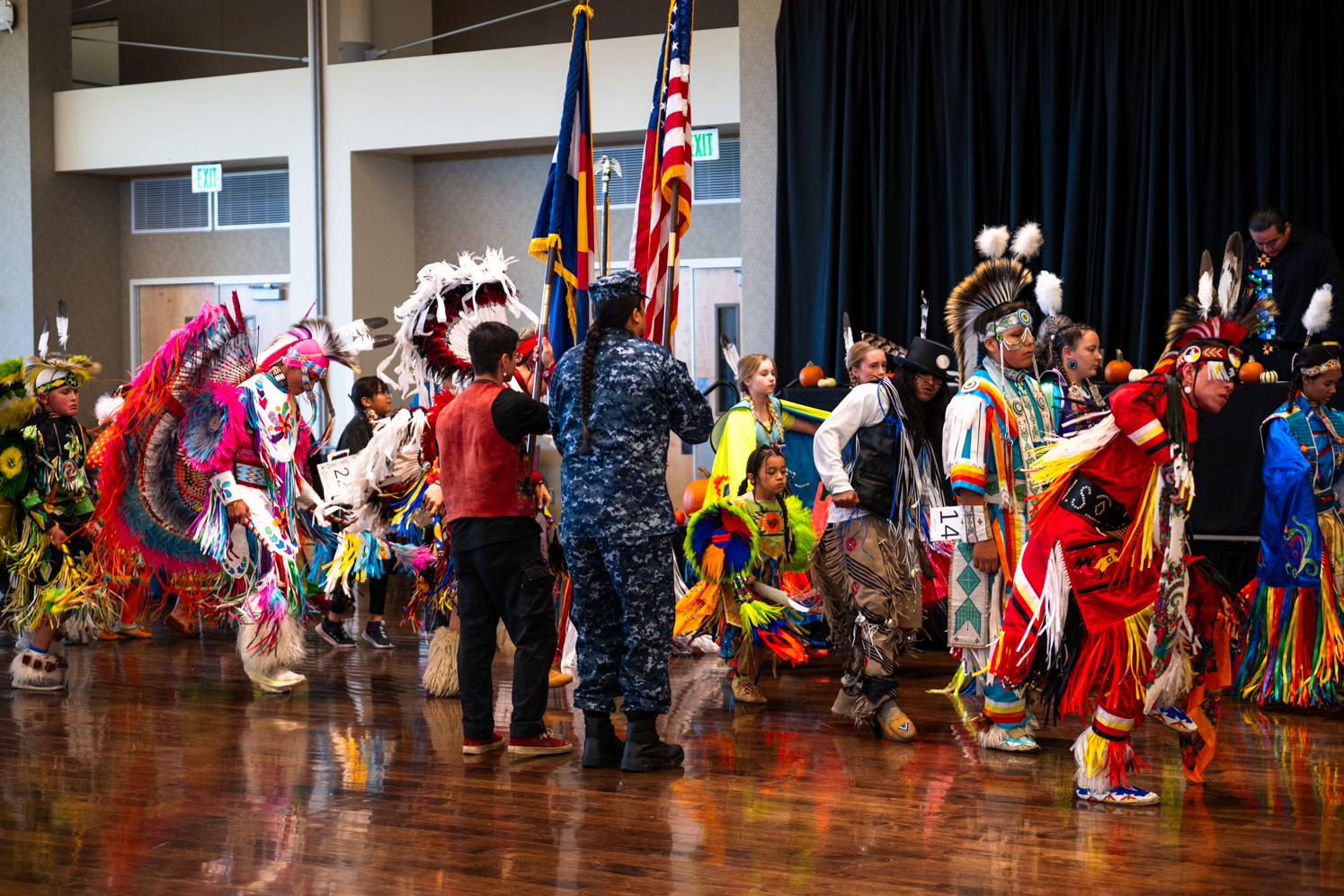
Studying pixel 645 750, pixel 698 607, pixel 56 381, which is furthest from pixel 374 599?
pixel 645 750

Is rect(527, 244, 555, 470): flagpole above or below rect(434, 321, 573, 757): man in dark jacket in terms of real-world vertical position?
above

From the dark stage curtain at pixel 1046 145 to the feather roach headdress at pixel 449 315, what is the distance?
2.69m

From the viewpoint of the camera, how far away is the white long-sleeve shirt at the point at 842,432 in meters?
4.13

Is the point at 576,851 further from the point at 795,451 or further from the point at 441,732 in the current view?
the point at 795,451

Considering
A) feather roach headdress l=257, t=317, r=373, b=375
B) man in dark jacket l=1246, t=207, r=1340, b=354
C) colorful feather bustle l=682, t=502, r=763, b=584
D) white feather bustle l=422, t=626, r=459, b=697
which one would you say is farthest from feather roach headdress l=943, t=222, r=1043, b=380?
feather roach headdress l=257, t=317, r=373, b=375

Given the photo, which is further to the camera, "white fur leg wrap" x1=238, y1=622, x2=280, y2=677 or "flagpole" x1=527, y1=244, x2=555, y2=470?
"white fur leg wrap" x1=238, y1=622, x2=280, y2=677

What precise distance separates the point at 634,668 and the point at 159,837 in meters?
1.36

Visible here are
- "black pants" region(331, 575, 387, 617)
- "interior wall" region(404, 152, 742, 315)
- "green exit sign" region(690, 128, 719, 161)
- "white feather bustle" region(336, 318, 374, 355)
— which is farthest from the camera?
"interior wall" region(404, 152, 742, 315)

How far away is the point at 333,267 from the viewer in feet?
31.3

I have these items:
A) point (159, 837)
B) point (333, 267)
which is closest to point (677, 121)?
point (159, 837)

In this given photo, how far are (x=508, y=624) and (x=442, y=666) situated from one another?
3.95 feet

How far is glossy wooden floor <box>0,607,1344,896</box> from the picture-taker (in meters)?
2.86

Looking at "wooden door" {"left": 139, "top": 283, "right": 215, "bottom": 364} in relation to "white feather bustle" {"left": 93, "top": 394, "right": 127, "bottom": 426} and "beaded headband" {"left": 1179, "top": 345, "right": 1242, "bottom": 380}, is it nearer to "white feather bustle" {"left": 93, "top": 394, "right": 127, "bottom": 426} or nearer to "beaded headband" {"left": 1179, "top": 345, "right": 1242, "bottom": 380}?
"white feather bustle" {"left": 93, "top": 394, "right": 127, "bottom": 426}

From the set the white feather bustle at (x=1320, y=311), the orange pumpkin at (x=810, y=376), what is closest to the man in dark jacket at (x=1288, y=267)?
the white feather bustle at (x=1320, y=311)
